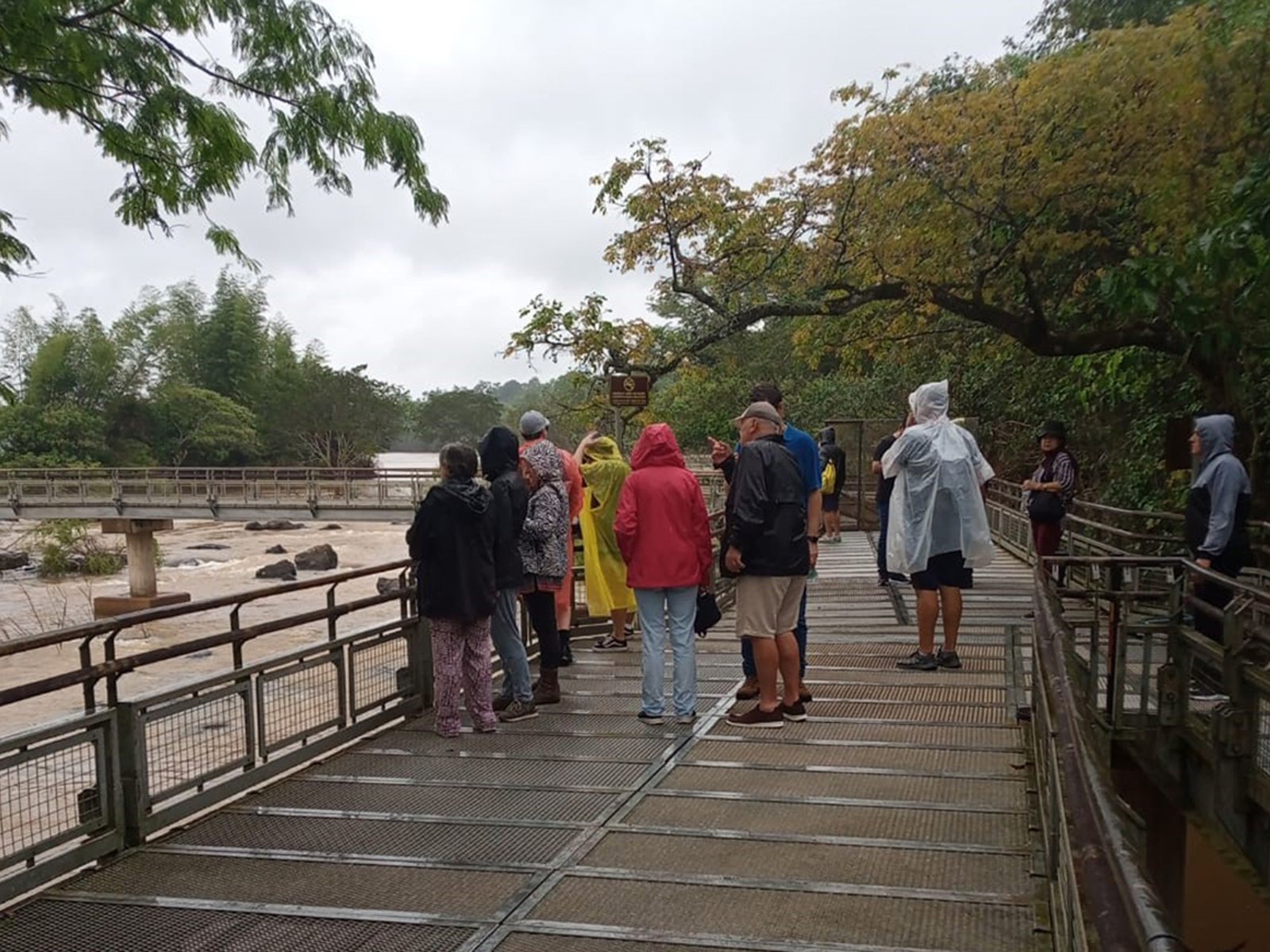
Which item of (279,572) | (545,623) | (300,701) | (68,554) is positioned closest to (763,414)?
(545,623)

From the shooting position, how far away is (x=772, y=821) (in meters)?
4.05

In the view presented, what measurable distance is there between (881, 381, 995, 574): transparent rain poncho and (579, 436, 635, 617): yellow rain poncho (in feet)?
6.26

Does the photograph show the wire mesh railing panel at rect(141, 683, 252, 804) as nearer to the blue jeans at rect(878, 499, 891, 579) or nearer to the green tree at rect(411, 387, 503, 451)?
the blue jeans at rect(878, 499, 891, 579)

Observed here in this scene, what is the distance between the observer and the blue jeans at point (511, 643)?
5762 mm

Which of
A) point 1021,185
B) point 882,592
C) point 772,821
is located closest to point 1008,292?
point 1021,185

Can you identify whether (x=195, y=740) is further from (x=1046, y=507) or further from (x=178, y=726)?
(x=1046, y=507)

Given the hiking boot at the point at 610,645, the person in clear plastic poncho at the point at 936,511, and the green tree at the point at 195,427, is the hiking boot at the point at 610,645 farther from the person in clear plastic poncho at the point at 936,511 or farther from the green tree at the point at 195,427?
the green tree at the point at 195,427

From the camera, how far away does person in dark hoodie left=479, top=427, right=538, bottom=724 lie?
223 inches

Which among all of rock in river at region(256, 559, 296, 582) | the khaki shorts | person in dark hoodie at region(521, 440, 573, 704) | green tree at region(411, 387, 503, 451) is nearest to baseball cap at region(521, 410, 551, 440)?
person in dark hoodie at region(521, 440, 573, 704)

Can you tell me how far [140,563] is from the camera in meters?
32.7

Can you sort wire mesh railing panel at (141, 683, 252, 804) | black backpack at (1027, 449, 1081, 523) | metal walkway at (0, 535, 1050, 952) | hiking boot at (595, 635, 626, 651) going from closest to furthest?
metal walkway at (0, 535, 1050, 952) → wire mesh railing panel at (141, 683, 252, 804) → hiking boot at (595, 635, 626, 651) → black backpack at (1027, 449, 1081, 523)

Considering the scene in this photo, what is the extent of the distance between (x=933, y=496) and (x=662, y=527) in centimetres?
183

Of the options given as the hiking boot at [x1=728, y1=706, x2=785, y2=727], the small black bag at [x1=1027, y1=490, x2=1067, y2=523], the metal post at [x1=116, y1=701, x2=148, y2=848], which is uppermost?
the small black bag at [x1=1027, y1=490, x2=1067, y2=523]

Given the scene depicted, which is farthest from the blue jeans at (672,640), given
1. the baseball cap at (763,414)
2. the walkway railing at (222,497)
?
the walkway railing at (222,497)
